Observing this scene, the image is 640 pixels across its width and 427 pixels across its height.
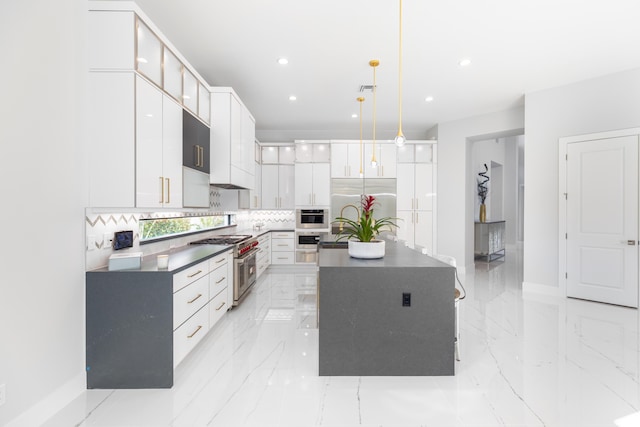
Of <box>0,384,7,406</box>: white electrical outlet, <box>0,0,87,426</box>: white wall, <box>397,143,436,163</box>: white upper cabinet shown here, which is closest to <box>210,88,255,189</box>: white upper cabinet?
<box>0,0,87,426</box>: white wall

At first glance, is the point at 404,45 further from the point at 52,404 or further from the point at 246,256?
A: the point at 52,404

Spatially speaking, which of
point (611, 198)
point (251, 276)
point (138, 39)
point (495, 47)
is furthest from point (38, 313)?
point (611, 198)

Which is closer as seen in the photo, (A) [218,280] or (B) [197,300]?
(B) [197,300]

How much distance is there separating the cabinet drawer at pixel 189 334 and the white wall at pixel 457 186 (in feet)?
16.4

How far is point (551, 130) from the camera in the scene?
14.8 feet

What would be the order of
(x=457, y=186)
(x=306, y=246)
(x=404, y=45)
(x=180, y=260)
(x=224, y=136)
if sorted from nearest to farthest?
(x=180, y=260), (x=404, y=45), (x=224, y=136), (x=457, y=186), (x=306, y=246)

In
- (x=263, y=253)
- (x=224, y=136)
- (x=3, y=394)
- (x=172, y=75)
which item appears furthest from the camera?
(x=263, y=253)

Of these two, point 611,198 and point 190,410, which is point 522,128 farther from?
point 190,410

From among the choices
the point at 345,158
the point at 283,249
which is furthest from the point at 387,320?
the point at 345,158

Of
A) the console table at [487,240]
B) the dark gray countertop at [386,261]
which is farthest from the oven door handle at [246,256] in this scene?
the console table at [487,240]

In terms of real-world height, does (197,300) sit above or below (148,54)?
below

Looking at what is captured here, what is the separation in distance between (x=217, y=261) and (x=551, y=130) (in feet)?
16.5

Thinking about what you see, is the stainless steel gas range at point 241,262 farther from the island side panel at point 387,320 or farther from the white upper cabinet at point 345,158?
the white upper cabinet at point 345,158

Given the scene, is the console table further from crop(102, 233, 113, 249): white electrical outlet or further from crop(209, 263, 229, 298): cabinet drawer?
crop(102, 233, 113, 249): white electrical outlet
